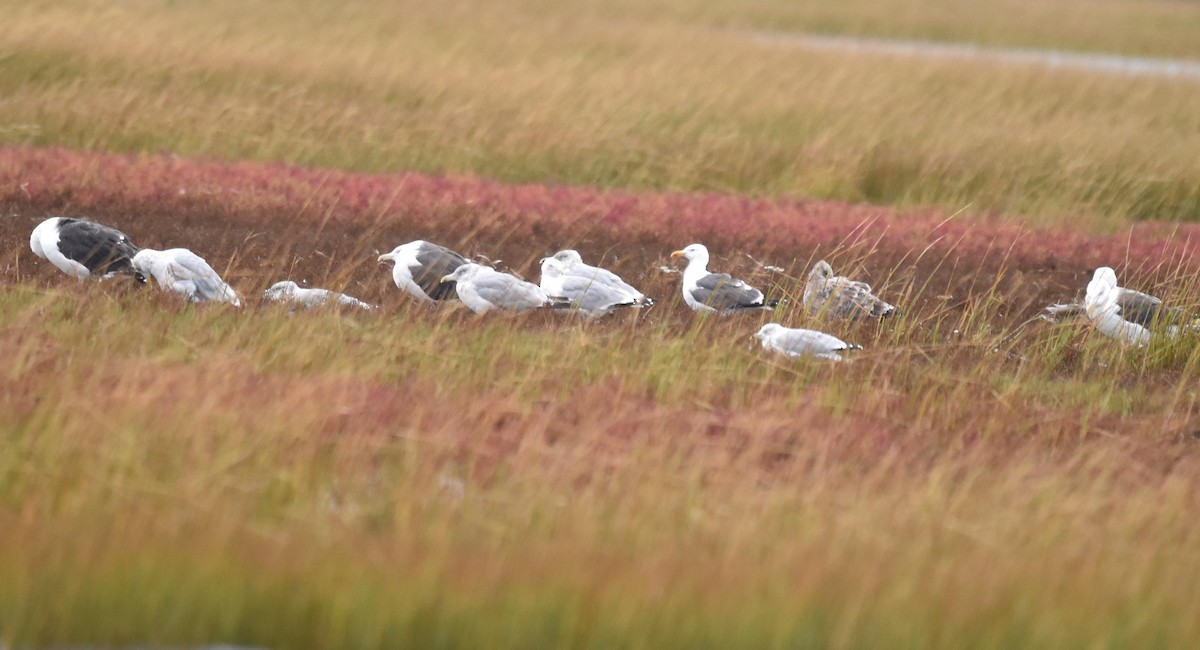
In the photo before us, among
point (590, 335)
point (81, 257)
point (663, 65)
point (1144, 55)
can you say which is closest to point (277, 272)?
point (81, 257)

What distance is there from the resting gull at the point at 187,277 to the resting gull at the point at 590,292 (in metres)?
2.13

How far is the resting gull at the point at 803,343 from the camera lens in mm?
7781

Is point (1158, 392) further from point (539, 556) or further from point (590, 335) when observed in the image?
point (539, 556)

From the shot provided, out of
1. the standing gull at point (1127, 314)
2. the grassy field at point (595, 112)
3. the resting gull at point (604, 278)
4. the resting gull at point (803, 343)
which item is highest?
the resting gull at point (803, 343)

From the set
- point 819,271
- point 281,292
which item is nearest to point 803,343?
point 819,271

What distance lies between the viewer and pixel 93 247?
9.05m

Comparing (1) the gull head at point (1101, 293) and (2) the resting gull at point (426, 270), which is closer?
(2) the resting gull at point (426, 270)

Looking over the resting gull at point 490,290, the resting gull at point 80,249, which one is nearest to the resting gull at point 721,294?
the resting gull at point 490,290

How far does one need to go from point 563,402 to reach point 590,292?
111 inches

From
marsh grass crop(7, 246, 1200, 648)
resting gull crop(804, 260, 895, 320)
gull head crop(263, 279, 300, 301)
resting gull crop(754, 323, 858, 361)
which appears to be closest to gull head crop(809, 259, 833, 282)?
resting gull crop(804, 260, 895, 320)

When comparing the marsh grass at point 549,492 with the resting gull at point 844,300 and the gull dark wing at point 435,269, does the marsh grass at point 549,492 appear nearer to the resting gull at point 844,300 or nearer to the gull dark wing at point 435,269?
the resting gull at point 844,300

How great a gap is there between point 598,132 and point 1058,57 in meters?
17.2

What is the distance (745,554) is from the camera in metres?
4.91

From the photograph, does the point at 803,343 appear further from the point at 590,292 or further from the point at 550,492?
the point at 550,492
